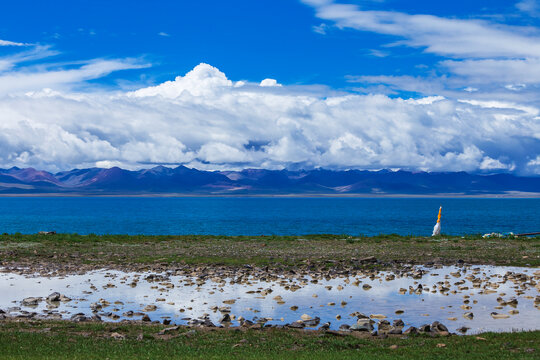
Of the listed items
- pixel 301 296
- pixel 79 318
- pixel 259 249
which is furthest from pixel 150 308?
pixel 259 249

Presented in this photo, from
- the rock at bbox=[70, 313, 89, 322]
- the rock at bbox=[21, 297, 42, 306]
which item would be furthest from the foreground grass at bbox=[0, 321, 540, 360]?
the rock at bbox=[21, 297, 42, 306]

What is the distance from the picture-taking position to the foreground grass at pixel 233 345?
18.0 m

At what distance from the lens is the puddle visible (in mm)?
25734

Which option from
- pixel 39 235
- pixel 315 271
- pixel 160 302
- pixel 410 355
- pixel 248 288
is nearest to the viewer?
pixel 410 355

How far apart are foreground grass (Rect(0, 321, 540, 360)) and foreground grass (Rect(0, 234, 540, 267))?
21526mm

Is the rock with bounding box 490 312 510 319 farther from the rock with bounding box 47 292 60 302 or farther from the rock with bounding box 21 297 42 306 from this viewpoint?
the rock with bounding box 21 297 42 306

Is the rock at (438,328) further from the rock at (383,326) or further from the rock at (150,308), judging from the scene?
the rock at (150,308)

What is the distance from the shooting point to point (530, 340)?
2006cm

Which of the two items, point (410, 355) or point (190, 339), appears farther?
point (190, 339)

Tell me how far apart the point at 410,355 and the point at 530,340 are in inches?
200

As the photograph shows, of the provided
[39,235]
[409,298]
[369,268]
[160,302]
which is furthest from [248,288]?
[39,235]

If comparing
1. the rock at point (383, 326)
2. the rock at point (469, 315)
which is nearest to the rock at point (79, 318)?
the rock at point (383, 326)

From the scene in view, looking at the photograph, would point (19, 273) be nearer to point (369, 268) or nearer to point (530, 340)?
point (369, 268)

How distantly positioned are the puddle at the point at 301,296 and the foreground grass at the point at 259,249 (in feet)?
20.5
